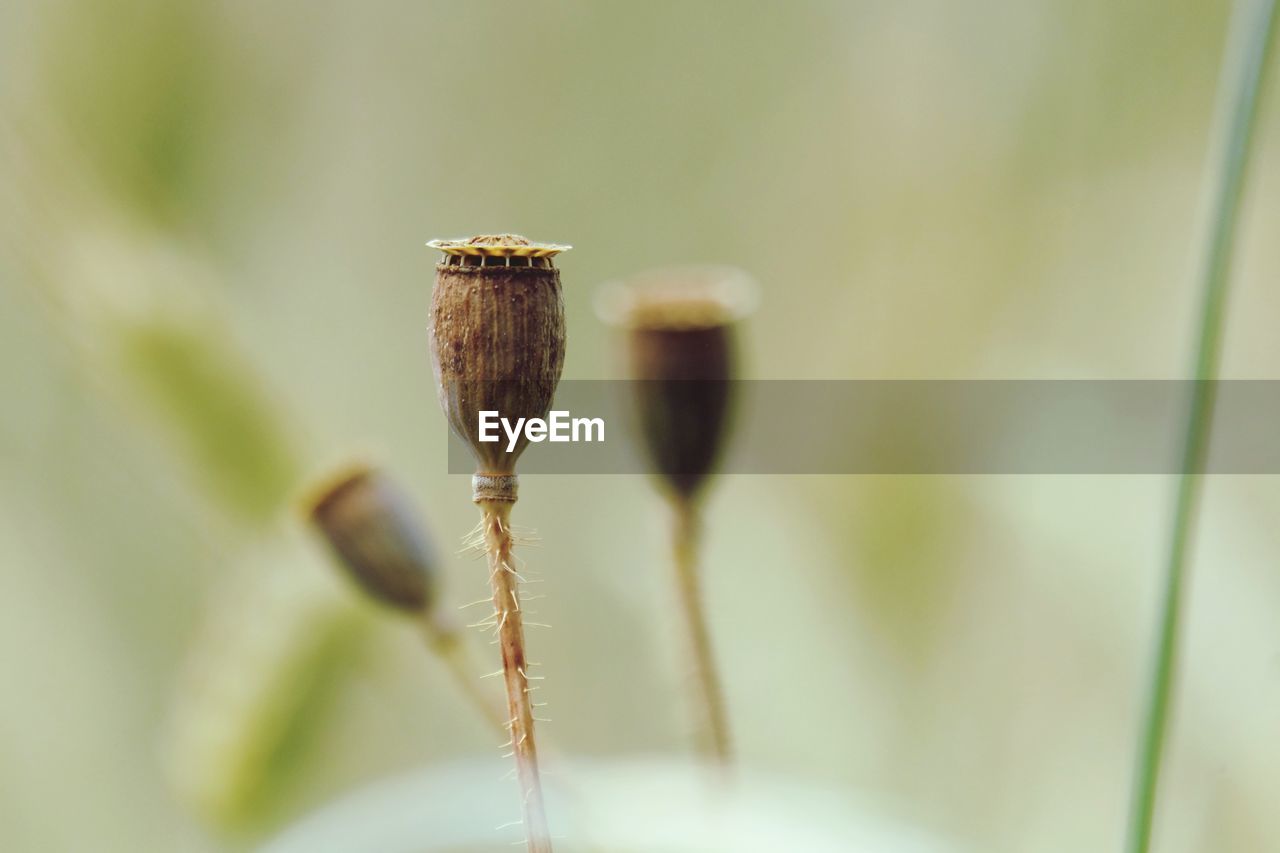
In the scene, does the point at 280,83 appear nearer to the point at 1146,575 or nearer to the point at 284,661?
the point at 284,661

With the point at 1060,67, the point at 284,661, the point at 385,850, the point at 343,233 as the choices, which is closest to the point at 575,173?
the point at 343,233

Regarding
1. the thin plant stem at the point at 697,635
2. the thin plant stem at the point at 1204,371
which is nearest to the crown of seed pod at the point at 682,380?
the thin plant stem at the point at 697,635

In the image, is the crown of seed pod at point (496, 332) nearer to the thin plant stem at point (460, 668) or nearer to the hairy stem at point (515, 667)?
the hairy stem at point (515, 667)

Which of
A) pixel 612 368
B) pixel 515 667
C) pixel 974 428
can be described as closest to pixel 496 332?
pixel 515 667

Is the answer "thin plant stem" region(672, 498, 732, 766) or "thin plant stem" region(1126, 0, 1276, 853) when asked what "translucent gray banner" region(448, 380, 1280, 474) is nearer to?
"thin plant stem" region(672, 498, 732, 766)

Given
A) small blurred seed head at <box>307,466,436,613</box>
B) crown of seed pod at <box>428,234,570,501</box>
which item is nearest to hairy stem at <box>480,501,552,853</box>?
crown of seed pod at <box>428,234,570,501</box>

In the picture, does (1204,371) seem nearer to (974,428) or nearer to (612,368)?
(612,368)

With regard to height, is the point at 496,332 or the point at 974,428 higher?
the point at 496,332
